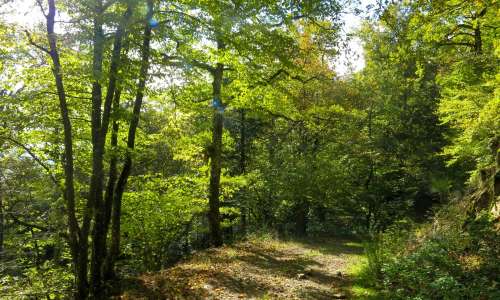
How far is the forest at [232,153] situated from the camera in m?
7.54

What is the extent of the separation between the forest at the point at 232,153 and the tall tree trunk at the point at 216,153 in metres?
0.07

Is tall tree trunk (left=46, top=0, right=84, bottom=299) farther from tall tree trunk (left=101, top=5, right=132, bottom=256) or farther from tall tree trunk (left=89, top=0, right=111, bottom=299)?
tall tree trunk (left=101, top=5, right=132, bottom=256)

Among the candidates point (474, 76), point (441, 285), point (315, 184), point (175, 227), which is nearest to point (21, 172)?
point (175, 227)

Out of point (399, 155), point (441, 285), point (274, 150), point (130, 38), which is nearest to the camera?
point (441, 285)

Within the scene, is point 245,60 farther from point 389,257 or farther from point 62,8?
point 389,257

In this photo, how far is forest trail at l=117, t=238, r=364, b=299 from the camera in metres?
7.62

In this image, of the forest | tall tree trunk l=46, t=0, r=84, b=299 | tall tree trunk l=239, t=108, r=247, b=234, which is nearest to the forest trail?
the forest

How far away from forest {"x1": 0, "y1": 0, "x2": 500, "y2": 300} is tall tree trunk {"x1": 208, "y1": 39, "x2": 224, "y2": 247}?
0.23 feet

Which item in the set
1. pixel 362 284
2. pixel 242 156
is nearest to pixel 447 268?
pixel 362 284

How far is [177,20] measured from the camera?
8.91 metres

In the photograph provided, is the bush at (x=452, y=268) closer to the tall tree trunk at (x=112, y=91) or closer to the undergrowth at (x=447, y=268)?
the undergrowth at (x=447, y=268)

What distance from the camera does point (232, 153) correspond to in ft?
70.6

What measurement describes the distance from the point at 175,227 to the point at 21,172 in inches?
264

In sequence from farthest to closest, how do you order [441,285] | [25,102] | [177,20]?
[25,102] < [177,20] < [441,285]
